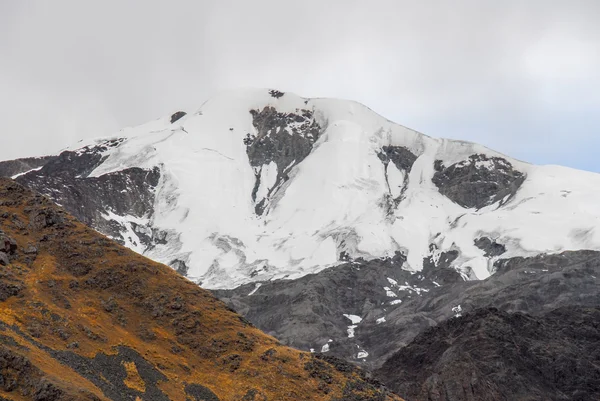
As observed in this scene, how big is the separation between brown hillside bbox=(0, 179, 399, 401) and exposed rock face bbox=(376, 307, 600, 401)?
7227cm

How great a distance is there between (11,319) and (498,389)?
102030mm

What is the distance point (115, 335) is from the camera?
5647 centimetres

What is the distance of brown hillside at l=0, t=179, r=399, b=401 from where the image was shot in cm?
4816

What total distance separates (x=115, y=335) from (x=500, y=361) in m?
98.4

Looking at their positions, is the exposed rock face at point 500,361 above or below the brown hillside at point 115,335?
above

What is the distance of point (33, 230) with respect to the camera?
6612cm

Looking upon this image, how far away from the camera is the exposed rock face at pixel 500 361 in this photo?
130 meters

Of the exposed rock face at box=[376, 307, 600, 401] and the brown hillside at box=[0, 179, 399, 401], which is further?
the exposed rock face at box=[376, 307, 600, 401]

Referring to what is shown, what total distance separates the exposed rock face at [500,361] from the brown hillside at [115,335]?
7227 cm

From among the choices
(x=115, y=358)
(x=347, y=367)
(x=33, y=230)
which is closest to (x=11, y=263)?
(x=33, y=230)

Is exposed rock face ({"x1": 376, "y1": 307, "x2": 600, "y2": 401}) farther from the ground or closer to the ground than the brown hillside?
farther from the ground

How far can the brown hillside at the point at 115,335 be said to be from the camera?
48.2m

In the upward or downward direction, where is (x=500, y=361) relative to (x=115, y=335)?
upward

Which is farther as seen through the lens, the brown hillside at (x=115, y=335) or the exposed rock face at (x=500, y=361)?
the exposed rock face at (x=500, y=361)
